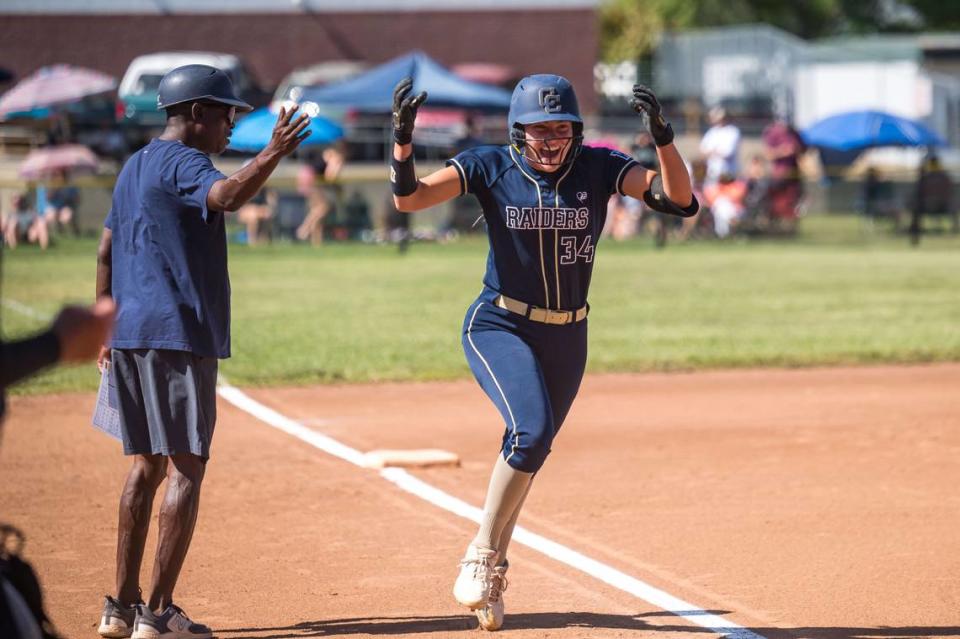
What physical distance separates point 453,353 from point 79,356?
975 cm

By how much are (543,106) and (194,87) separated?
1324 millimetres

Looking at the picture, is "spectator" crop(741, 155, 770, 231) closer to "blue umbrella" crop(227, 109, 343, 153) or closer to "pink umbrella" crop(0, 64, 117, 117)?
"blue umbrella" crop(227, 109, 343, 153)

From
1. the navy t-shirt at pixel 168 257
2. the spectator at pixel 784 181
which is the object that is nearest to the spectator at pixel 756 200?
the spectator at pixel 784 181

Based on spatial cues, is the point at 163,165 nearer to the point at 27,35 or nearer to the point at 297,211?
the point at 297,211

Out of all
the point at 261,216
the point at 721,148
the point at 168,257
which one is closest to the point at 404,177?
the point at 168,257

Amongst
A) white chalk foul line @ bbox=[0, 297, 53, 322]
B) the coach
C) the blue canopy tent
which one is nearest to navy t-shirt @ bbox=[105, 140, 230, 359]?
the coach

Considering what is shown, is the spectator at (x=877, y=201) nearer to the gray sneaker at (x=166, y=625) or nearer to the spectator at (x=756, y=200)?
the spectator at (x=756, y=200)

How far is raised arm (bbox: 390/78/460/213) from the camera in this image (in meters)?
5.36

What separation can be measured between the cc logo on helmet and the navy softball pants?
2.58 feet

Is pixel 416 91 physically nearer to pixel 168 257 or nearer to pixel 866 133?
pixel 866 133

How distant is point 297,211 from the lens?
24281 mm

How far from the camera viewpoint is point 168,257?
5.02 m

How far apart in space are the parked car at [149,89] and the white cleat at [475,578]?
1892 cm

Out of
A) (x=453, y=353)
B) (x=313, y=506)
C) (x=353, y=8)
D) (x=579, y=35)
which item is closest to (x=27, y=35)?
(x=353, y=8)
